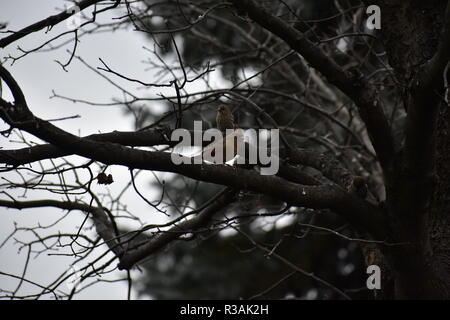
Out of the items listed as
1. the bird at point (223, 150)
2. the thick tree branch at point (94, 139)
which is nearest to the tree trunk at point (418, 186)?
the bird at point (223, 150)

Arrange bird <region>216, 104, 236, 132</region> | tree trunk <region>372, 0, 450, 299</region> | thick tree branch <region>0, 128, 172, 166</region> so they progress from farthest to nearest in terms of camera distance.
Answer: bird <region>216, 104, 236, 132</region>
tree trunk <region>372, 0, 450, 299</region>
thick tree branch <region>0, 128, 172, 166</region>

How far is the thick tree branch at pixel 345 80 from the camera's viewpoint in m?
3.38

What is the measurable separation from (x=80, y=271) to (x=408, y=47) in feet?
8.26

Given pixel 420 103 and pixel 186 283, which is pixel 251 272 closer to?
pixel 186 283

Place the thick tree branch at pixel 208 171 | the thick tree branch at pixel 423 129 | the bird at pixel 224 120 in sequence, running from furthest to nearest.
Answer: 1. the bird at pixel 224 120
2. the thick tree branch at pixel 423 129
3. the thick tree branch at pixel 208 171

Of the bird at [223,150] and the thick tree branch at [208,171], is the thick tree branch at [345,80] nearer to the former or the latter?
the thick tree branch at [208,171]

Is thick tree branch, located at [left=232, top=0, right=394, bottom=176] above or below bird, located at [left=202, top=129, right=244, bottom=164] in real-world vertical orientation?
above

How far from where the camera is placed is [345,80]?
3410mm

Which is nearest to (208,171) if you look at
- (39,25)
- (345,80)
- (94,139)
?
(94,139)

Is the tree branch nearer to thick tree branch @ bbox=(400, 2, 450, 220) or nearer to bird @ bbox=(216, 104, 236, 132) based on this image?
bird @ bbox=(216, 104, 236, 132)

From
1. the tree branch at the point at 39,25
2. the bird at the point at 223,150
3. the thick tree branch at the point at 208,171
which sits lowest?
the thick tree branch at the point at 208,171

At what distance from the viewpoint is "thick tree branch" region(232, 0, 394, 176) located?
3.38m

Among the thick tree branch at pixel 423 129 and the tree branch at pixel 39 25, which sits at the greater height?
the tree branch at pixel 39 25

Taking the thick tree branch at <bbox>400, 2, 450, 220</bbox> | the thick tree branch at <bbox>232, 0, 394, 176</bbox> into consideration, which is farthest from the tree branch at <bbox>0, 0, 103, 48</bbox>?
the thick tree branch at <bbox>400, 2, 450, 220</bbox>
